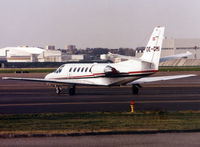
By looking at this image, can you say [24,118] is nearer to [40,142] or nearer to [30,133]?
[30,133]

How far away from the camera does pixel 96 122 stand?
55.9 ft

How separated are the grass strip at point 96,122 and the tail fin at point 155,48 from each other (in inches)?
383

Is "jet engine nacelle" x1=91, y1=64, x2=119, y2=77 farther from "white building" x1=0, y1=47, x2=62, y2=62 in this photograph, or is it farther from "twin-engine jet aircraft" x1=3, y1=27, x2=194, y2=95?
"white building" x1=0, y1=47, x2=62, y2=62

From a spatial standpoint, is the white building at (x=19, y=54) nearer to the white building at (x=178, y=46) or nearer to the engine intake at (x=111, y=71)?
the white building at (x=178, y=46)

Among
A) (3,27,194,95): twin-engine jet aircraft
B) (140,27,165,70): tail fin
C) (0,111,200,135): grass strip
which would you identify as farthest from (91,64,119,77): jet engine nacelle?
(0,111,200,135): grass strip

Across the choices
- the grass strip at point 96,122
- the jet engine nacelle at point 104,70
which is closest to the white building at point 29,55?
the jet engine nacelle at point 104,70

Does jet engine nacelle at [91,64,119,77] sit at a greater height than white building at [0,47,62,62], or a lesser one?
greater

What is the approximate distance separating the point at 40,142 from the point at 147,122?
18.7 feet

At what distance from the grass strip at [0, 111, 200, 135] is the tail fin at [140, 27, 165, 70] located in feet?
31.9

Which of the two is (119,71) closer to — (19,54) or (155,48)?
(155,48)

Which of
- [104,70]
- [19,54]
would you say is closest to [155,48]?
[104,70]

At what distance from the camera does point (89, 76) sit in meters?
32.6

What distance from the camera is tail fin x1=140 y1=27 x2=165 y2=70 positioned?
2922cm

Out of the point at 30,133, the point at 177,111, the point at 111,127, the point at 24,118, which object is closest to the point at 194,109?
the point at 177,111
